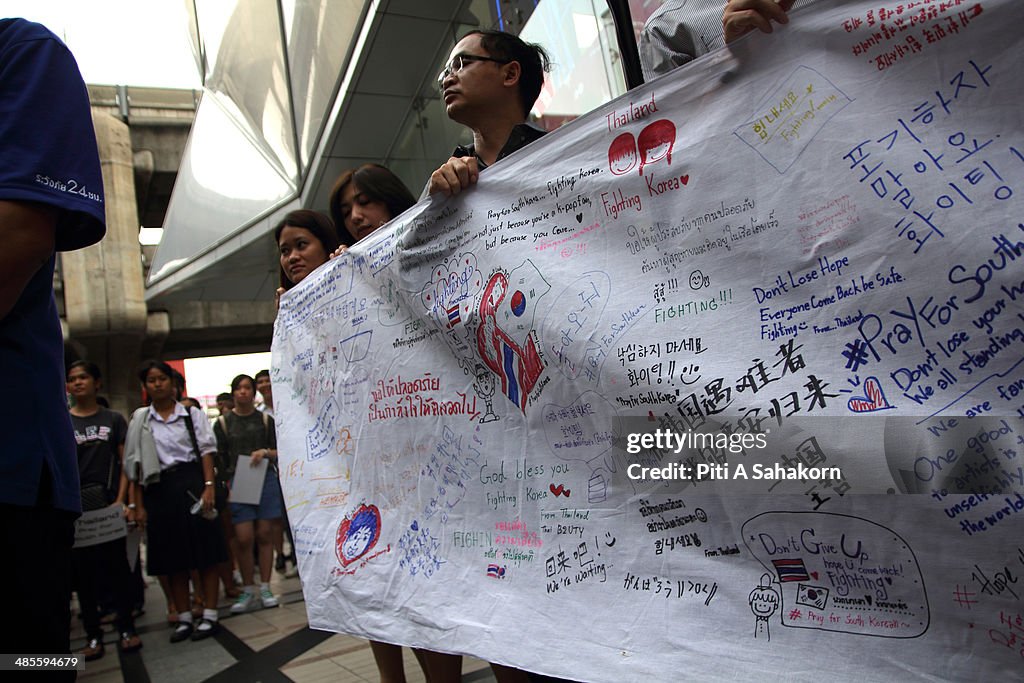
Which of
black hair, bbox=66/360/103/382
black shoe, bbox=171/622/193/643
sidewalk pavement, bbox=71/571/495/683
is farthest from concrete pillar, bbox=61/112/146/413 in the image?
black shoe, bbox=171/622/193/643

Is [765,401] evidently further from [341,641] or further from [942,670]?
[341,641]

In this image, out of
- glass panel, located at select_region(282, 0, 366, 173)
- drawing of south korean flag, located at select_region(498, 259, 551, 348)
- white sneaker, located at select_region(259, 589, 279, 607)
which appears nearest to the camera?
drawing of south korean flag, located at select_region(498, 259, 551, 348)

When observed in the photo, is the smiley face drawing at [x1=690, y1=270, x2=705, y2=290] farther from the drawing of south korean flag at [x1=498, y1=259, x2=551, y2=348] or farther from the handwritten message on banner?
the drawing of south korean flag at [x1=498, y1=259, x2=551, y2=348]

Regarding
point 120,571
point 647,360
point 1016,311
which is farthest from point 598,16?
point 120,571

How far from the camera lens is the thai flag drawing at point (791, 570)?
4.09 feet

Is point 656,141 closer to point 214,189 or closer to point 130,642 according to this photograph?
point 130,642

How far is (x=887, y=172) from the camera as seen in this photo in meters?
1.21

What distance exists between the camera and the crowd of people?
3.76 ft

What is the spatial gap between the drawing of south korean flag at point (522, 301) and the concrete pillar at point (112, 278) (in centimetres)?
1777

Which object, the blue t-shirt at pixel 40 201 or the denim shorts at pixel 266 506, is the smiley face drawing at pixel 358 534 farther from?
the denim shorts at pixel 266 506

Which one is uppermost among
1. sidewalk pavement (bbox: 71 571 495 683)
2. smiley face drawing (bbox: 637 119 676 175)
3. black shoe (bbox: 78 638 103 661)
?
A: smiley face drawing (bbox: 637 119 676 175)

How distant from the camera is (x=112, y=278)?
56.1 ft

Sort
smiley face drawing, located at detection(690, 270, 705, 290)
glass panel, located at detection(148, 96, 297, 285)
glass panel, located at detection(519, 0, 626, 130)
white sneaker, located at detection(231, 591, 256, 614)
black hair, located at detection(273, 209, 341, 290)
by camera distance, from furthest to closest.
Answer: glass panel, located at detection(148, 96, 297, 285)
white sneaker, located at detection(231, 591, 256, 614)
glass panel, located at detection(519, 0, 626, 130)
black hair, located at detection(273, 209, 341, 290)
smiley face drawing, located at detection(690, 270, 705, 290)

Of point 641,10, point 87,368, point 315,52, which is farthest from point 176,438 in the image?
point 315,52
